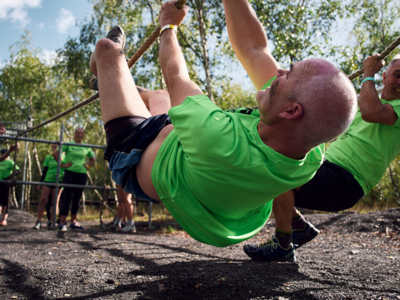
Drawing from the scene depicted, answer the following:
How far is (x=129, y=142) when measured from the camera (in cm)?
158

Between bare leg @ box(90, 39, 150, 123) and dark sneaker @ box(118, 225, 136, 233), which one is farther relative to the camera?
dark sneaker @ box(118, 225, 136, 233)

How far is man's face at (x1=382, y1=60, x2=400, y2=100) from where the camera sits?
2.15 metres

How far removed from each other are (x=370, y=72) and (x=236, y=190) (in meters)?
1.41

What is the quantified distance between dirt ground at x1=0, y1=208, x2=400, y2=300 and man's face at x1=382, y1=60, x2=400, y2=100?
1191 millimetres

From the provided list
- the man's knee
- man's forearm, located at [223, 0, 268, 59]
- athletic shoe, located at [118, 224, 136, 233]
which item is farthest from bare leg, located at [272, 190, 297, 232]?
athletic shoe, located at [118, 224, 136, 233]

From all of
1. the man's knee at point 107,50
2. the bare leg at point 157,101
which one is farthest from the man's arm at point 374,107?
the man's knee at point 107,50

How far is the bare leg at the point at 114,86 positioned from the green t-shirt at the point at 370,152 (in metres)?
1.29

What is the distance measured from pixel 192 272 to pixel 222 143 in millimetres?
1539

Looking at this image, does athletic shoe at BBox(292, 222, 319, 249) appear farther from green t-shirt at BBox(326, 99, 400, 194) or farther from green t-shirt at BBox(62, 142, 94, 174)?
green t-shirt at BBox(62, 142, 94, 174)

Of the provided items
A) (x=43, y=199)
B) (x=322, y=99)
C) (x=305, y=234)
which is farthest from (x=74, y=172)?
(x=322, y=99)

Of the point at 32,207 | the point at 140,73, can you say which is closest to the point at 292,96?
the point at 140,73

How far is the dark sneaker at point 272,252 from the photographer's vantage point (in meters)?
2.48

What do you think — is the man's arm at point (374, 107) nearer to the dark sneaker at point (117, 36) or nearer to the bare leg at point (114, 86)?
the bare leg at point (114, 86)

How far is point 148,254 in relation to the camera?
3.17 metres
